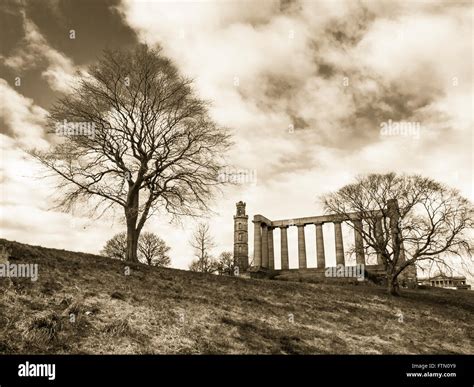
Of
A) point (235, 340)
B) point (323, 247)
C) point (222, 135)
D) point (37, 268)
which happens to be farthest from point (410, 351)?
point (323, 247)

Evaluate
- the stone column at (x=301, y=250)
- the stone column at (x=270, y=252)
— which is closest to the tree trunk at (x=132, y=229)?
the stone column at (x=301, y=250)

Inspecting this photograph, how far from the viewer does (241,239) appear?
5244 cm

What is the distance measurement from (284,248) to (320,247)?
220 inches

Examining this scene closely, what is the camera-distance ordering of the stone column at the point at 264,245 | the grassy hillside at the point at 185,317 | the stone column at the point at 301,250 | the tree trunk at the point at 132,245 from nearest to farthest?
the grassy hillside at the point at 185,317
the tree trunk at the point at 132,245
the stone column at the point at 301,250
the stone column at the point at 264,245

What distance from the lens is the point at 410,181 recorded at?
25.2 metres

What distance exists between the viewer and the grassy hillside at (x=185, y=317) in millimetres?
8422

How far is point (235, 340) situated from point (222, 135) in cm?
1473

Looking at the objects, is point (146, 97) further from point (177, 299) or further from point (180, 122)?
point (177, 299)

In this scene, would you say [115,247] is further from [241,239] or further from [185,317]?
[185,317]

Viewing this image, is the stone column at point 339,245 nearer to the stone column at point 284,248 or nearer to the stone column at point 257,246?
the stone column at point 284,248

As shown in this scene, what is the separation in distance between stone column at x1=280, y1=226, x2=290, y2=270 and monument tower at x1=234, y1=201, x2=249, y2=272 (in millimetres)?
5027

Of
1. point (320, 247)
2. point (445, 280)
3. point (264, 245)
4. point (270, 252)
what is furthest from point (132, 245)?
point (270, 252)

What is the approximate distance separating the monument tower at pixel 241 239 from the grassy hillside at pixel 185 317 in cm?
3189

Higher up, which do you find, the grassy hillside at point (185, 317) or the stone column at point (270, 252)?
the stone column at point (270, 252)
